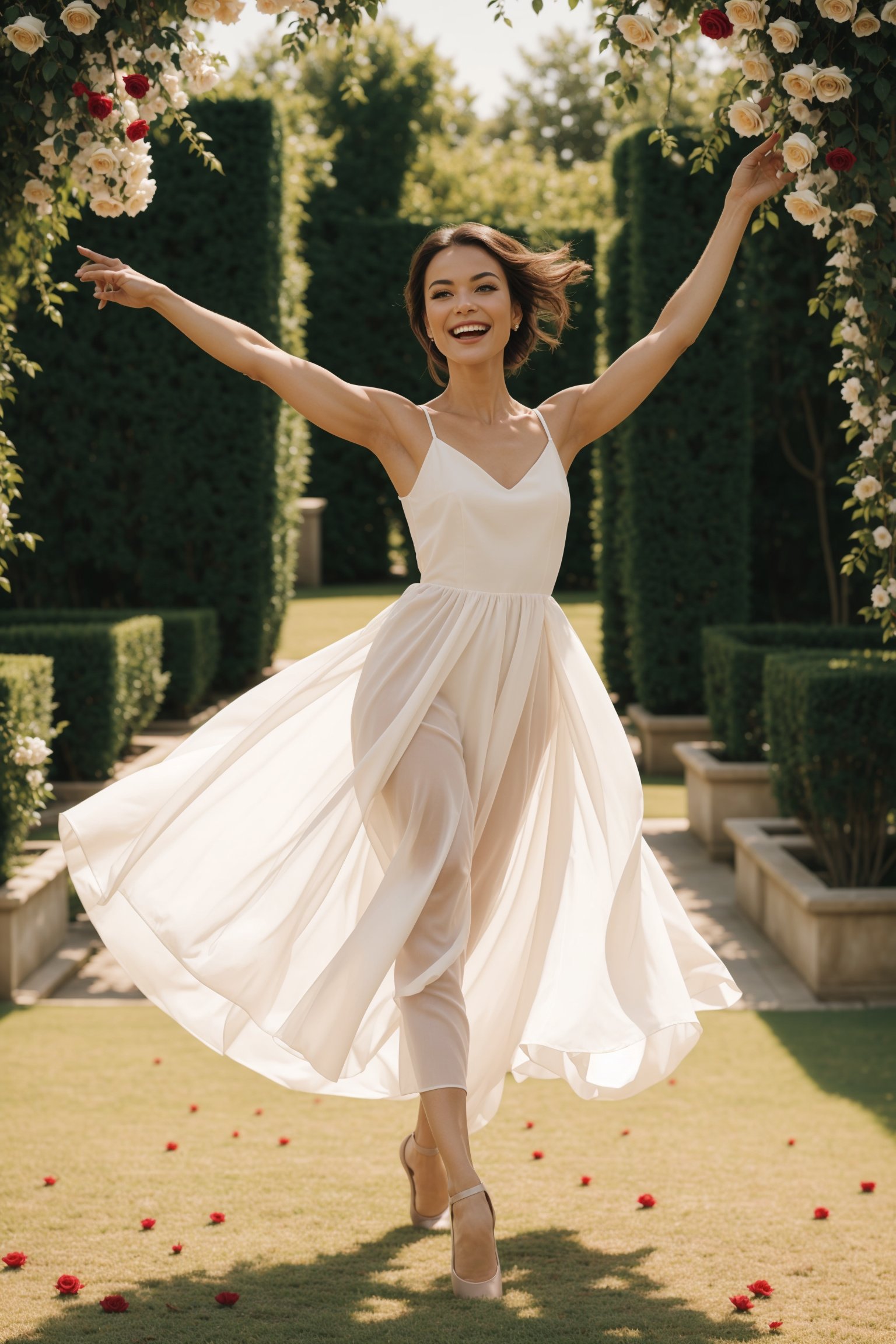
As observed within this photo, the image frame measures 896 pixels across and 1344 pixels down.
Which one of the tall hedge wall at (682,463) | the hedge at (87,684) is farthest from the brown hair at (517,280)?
the tall hedge wall at (682,463)

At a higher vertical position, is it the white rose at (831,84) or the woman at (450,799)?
the white rose at (831,84)

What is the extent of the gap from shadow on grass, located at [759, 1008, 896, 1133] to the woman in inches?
59.3

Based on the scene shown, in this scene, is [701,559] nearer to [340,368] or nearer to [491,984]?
[491,984]

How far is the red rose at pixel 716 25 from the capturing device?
3.21 m

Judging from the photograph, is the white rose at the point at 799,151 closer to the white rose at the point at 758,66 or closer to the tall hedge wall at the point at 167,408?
the white rose at the point at 758,66

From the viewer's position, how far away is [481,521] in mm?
3141

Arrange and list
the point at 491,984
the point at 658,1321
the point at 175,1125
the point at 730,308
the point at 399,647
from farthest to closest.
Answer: the point at 730,308, the point at 175,1125, the point at 491,984, the point at 399,647, the point at 658,1321

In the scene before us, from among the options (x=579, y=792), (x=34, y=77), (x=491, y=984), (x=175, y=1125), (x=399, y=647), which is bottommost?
(x=175, y=1125)

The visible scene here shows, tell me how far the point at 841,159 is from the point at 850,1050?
3.01m

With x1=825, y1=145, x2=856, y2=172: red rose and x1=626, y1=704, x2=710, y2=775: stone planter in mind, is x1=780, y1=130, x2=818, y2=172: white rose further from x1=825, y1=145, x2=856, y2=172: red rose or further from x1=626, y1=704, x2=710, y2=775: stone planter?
x1=626, y1=704, x2=710, y2=775: stone planter

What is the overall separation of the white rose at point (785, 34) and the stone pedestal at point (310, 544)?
16058 mm

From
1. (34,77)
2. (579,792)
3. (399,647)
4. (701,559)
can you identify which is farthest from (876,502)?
(701,559)

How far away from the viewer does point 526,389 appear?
1789 centimetres

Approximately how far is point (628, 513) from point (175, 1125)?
766 centimetres
